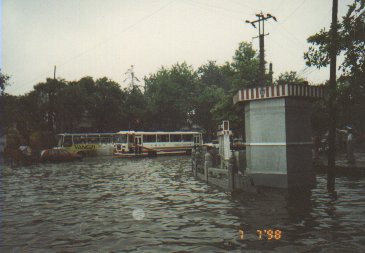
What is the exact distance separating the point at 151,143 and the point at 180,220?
34.4 metres

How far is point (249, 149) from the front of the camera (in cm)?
1488

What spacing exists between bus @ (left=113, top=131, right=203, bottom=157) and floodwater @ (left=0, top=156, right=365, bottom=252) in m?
27.0

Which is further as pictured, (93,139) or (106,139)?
(106,139)

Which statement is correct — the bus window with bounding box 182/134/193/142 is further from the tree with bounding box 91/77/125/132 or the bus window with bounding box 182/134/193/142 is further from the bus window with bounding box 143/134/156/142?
the tree with bounding box 91/77/125/132

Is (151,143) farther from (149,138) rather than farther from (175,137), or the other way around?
(175,137)

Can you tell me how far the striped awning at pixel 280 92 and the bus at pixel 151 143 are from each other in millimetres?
28490

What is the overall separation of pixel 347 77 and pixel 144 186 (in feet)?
29.7

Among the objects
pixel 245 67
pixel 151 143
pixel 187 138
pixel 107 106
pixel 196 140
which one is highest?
pixel 245 67

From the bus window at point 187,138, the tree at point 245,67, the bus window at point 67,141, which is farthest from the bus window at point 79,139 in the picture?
the tree at point 245,67

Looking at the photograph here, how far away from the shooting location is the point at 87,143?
44.1m

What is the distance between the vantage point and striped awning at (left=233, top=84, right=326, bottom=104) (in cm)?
1355

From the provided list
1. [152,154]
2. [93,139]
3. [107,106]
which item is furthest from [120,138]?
[107,106]

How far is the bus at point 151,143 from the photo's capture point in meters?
42.2

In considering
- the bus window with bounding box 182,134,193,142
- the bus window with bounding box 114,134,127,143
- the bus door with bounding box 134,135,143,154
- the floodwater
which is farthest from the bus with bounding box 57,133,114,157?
the floodwater
